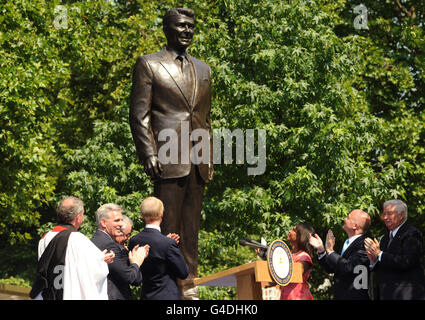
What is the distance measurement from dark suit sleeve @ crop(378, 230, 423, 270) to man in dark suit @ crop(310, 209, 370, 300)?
285mm

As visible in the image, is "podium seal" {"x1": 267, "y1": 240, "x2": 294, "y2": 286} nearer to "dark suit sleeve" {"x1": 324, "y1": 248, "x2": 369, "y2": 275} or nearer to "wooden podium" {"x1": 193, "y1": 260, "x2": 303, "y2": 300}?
"wooden podium" {"x1": 193, "y1": 260, "x2": 303, "y2": 300}

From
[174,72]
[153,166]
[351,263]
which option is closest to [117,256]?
[153,166]

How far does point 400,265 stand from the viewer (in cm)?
751

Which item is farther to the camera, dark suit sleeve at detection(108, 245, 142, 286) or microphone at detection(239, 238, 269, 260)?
microphone at detection(239, 238, 269, 260)

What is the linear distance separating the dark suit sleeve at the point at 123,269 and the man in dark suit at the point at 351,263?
2110 mm

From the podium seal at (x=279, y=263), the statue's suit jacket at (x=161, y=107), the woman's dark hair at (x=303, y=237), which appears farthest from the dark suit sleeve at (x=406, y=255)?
the statue's suit jacket at (x=161, y=107)

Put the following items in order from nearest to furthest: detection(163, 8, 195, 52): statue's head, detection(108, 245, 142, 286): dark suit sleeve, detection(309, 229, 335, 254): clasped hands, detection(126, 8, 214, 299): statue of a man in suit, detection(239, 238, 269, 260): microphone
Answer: detection(108, 245, 142, 286): dark suit sleeve < detection(239, 238, 269, 260): microphone < detection(309, 229, 335, 254): clasped hands < detection(126, 8, 214, 299): statue of a man in suit < detection(163, 8, 195, 52): statue's head

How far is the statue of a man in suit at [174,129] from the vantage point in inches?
330

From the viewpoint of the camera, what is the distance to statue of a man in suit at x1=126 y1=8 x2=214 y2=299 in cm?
838

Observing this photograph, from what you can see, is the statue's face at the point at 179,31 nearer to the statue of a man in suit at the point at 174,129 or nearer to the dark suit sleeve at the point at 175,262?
the statue of a man in suit at the point at 174,129

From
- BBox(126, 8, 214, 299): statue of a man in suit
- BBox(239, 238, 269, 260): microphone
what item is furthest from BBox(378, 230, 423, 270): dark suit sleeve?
BBox(126, 8, 214, 299): statue of a man in suit

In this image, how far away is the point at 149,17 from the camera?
80.3 feet
